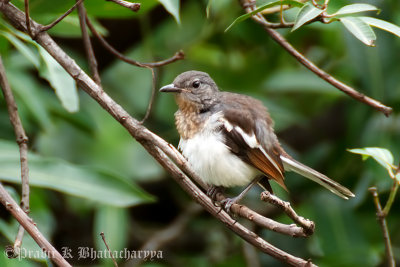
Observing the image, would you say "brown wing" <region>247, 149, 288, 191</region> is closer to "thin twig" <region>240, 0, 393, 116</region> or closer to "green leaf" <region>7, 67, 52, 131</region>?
"thin twig" <region>240, 0, 393, 116</region>

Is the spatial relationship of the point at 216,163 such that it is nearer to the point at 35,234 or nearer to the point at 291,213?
the point at 291,213

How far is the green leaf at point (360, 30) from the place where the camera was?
7.51 ft

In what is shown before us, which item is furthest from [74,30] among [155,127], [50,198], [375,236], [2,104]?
[375,236]

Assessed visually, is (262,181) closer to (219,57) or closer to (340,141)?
(340,141)

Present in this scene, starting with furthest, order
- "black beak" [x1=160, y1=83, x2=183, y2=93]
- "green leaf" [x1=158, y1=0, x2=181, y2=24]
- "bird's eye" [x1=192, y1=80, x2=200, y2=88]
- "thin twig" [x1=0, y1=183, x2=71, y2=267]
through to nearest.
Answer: "bird's eye" [x1=192, y1=80, x2=200, y2=88] < "black beak" [x1=160, y1=83, x2=183, y2=93] < "green leaf" [x1=158, y1=0, x2=181, y2=24] < "thin twig" [x1=0, y1=183, x2=71, y2=267]

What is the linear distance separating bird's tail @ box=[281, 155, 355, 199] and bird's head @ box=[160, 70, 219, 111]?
2.02 ft

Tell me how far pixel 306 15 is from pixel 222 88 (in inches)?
102

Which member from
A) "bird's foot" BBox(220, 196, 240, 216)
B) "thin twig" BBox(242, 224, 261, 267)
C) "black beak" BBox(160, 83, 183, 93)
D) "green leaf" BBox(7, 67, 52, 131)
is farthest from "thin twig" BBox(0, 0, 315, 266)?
"thin twig" BBox(242, 224, 261, 267)

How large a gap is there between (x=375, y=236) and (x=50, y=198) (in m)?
2.79

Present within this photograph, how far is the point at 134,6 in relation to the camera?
224cm

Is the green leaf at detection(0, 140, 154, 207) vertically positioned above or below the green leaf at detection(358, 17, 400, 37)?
below

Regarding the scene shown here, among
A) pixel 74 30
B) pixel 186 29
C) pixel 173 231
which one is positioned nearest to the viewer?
pixel 74 30

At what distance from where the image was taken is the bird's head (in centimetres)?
361

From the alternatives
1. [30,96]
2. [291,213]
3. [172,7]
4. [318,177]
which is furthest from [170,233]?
[291,213]
